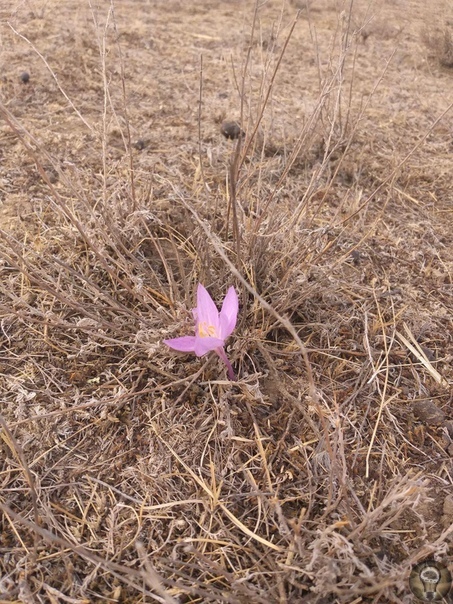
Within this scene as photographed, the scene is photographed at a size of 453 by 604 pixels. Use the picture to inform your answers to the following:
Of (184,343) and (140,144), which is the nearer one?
(184,343)

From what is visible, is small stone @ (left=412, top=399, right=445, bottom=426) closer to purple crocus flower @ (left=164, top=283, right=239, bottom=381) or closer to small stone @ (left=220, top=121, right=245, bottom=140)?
purple crocus flower @ (left=164, top=283, right=239, bottom=381)

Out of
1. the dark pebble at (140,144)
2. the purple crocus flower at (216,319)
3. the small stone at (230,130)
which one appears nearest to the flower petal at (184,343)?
the purple crocus flower at (216,319)

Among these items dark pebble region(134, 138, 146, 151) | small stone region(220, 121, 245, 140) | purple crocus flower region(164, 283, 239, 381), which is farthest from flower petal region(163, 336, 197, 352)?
small stone region(220, 121, 245, 140)


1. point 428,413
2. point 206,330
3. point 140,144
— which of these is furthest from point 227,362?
point 140,144

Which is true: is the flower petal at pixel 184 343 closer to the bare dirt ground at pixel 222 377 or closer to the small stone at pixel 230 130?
the bare dirt ground at pixel 222 377

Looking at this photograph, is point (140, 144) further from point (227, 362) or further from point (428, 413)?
point (428, 413)

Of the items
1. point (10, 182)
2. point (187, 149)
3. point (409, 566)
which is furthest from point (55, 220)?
point (409, 566)

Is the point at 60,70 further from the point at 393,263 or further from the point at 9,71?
the point at 393,263
